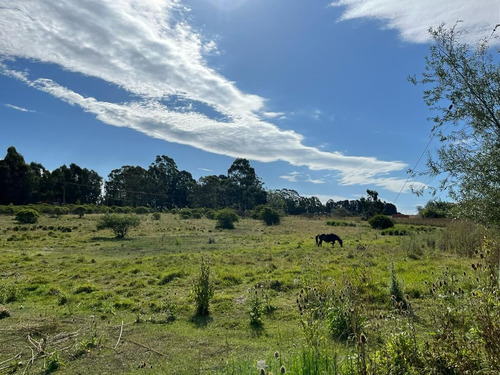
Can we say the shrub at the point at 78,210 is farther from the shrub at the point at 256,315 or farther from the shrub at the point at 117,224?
the shrub at the point at 256,315

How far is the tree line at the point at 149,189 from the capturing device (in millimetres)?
59094

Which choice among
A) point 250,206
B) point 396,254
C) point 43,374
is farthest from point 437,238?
point 250,206

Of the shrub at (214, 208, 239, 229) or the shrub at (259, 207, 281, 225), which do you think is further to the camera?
the shrub at (259, 207, 281, 225)

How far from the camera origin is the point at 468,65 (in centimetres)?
706

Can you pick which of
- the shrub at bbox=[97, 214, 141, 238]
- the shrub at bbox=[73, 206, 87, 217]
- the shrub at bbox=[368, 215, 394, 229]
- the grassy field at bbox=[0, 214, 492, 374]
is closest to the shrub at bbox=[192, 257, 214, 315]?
the grassy field at bbox=[0, 214, 492, 374]

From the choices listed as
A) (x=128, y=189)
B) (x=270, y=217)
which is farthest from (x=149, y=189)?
(x=270, y=217)

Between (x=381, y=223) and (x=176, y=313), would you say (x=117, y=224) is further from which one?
(x=381, y=223)

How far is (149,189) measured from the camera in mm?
85938

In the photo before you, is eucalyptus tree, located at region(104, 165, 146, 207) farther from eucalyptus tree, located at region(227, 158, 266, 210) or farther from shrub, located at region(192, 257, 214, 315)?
shrub, located at region(192, 257, 214, 315)

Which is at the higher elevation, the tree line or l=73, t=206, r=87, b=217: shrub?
the tree line

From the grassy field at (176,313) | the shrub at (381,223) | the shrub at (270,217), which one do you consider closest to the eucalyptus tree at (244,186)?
the shrub at (270,217)

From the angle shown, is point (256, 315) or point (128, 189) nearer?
point (256, 315)

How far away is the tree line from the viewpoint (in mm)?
59094

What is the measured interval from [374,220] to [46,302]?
115 ft
